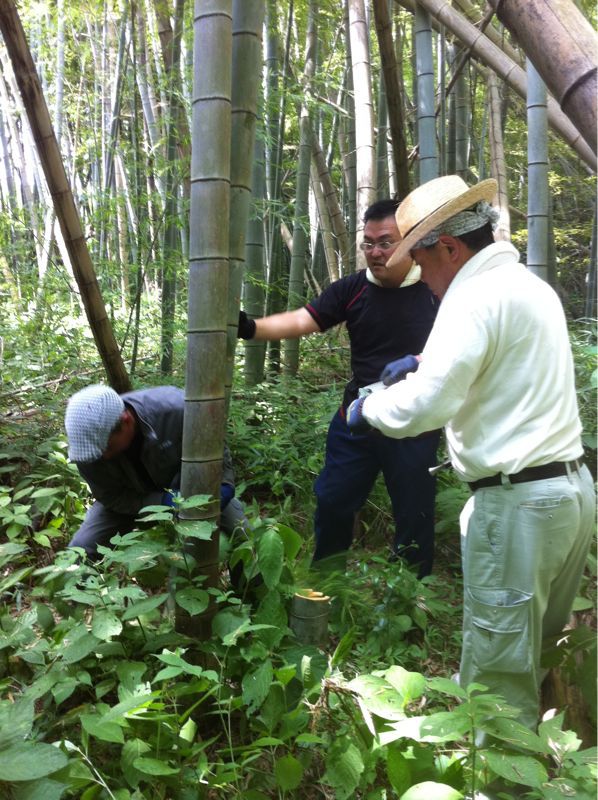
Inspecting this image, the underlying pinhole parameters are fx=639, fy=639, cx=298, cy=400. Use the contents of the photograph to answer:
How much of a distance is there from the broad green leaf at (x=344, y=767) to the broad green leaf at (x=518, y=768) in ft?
1.13

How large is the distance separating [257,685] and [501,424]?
1.02 meters

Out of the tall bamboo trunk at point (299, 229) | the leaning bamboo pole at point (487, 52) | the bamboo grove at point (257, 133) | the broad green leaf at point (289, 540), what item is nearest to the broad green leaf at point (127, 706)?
the broad green leaf at point (289, 540)

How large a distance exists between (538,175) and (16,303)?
4260mm

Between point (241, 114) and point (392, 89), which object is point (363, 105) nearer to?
point (392, 89)

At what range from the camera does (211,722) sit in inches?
78.0

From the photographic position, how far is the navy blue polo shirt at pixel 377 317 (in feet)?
9.75

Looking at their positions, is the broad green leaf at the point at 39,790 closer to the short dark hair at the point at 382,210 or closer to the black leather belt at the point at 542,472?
the black leather belt at the point at 542,472

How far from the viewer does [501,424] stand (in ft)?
6.04

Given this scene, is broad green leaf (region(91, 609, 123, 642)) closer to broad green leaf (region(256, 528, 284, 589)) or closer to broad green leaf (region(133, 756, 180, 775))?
broad green leaf (region(133, 756, 180, 775))

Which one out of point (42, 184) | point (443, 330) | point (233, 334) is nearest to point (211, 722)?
point (233, 334)

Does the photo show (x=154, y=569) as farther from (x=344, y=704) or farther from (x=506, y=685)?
(x=506, y=685)

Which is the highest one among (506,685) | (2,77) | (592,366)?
(2,77)

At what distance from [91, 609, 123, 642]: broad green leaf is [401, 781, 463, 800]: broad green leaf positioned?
0.85 meters

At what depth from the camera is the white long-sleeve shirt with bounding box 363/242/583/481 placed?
5.82 ft
